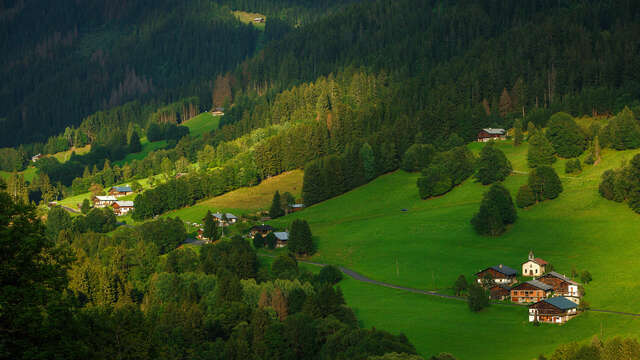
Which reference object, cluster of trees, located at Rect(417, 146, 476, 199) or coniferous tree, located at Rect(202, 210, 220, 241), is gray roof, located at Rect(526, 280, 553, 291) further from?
coniferous tree, located at Rect(202, 210, 220, 241)

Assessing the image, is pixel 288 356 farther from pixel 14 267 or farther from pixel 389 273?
pixel 14 267

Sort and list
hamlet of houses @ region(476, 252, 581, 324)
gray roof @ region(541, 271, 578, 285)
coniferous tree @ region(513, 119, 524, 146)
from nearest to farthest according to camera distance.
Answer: hamlet of houses @ region(476, 252, 581, 324) → gray roof @ region(541, 271, 578, 285) → coniferous tree @ region(513, 119, 524, 146)

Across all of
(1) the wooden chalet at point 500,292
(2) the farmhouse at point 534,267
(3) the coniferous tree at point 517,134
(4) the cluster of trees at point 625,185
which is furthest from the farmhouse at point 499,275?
(3) the coniferous tree at point 517,134

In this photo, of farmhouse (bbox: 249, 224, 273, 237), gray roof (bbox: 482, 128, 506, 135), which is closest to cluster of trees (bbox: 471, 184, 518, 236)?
farmhouse (bbox: 249, 224, 273, 237)

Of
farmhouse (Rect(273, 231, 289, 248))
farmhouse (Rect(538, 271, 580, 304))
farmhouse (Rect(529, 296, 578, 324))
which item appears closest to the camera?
farmhouse (Rect(529, 296, 578, 324))

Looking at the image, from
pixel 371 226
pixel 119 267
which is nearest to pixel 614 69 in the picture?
pixel 371 226

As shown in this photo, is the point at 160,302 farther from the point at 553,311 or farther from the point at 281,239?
the point at 553,311
